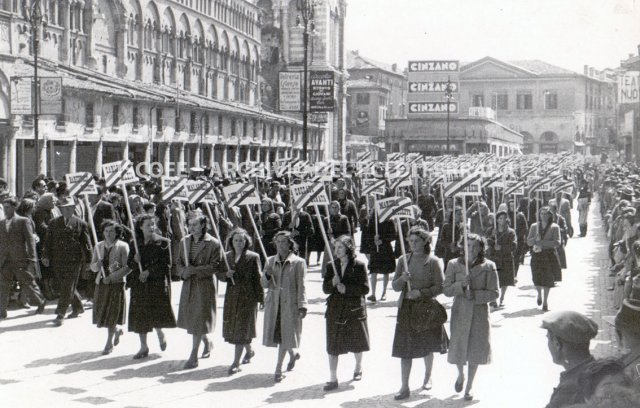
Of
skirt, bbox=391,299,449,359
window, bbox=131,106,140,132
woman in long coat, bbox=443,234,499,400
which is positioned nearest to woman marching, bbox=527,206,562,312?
woman in long coat, bbox=443,234,499,400

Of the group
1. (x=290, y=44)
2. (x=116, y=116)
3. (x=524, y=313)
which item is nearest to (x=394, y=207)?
(x=524, y=313)

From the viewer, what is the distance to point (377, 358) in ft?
37.8

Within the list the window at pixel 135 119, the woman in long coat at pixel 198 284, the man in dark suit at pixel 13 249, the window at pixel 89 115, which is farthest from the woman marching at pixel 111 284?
the window at pixel 135 119

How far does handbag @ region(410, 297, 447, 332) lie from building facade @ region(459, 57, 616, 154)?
10590cm

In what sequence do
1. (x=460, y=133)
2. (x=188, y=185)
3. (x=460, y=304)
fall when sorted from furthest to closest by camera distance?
(x=460, y=133) < (x=188, y=185) < (x=460, y=304)

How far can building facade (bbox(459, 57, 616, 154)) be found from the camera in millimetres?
113562

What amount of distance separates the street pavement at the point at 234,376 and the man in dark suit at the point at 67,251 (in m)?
0.48

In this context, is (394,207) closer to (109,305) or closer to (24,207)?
(109,305)

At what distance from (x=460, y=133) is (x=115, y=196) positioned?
63.6 m

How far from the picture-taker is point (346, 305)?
10117 mm

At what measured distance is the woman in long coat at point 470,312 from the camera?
9.71 meters

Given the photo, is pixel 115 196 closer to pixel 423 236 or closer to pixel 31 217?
pixel 31 217

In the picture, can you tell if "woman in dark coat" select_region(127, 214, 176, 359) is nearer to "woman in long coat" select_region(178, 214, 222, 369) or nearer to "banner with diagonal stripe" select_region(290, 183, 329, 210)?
"woman in long coat" select_region(178, 214, 222, 369)

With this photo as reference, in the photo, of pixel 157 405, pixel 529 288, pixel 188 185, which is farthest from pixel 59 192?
pixel 529 288
